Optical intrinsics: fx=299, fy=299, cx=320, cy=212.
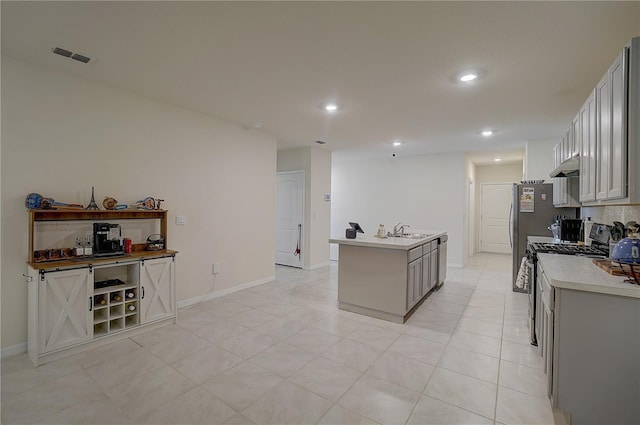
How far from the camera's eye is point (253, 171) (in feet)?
15.7

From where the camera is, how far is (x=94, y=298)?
2777mm

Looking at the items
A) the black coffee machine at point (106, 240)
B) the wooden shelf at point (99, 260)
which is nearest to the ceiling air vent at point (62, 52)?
the black coffee machine at point (106, 240)

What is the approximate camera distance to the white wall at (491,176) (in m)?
8.33

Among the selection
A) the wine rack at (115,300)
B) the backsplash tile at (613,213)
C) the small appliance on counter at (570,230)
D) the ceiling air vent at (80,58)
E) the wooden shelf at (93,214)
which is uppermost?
the ceiling air vent at (80,58)

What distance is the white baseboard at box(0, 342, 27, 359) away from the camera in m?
2.49

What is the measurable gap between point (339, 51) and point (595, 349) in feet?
8.44

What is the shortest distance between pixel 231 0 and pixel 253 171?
10.1 ft

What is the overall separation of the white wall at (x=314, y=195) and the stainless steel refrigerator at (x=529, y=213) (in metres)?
3.29

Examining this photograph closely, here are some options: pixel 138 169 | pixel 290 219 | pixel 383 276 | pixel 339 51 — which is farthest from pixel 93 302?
pixel 290 219

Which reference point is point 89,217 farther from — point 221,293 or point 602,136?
point 602,136

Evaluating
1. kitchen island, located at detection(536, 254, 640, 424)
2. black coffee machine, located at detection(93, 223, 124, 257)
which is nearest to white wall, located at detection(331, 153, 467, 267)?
kitchen island, located at detection(536, 254, 640, 424)

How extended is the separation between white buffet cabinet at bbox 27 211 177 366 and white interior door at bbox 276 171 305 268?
3.06m

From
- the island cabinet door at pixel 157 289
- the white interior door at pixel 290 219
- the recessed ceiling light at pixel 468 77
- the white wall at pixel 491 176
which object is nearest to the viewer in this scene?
the recessed ceiling light at pixel 468 77

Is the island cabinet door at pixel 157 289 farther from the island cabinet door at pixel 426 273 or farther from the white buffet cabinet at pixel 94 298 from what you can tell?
the island cabinet door at pixel 426 273
